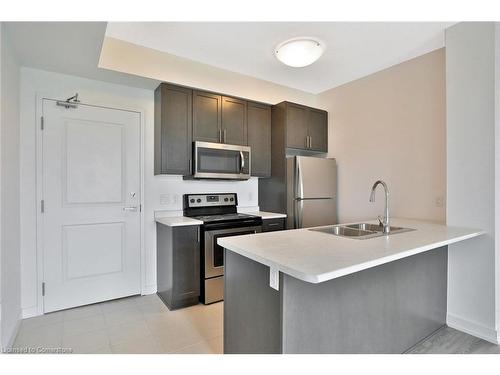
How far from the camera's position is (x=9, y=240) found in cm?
201

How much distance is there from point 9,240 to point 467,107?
366 centimetres

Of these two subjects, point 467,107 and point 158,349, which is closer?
point 158,349

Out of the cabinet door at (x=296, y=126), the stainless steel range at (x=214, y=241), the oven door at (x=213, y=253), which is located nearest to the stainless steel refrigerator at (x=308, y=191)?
the cabinet door at (x=296, y=126)

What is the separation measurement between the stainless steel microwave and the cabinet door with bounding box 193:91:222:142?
11 centimetres

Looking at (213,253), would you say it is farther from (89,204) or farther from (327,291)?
(327,291)

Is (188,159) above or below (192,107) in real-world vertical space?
below

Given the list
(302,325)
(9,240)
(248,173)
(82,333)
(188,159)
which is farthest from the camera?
(248,173)

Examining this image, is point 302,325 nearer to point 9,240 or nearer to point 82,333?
point 82,333

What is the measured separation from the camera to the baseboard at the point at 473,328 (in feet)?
6.98

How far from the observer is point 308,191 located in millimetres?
3525

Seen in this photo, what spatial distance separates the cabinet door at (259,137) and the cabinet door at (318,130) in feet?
1.97

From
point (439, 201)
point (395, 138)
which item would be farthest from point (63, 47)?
point (439, 201)

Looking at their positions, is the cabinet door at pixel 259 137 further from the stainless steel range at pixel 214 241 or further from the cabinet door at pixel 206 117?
the stainless steel range at pixel 214 241

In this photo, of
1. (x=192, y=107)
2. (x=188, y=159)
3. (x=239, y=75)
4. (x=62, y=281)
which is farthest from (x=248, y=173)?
(x=62, y=281)
